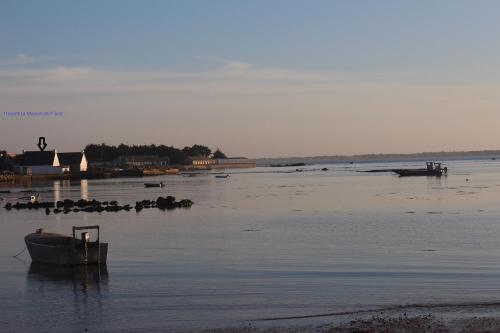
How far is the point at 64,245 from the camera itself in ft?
85.7

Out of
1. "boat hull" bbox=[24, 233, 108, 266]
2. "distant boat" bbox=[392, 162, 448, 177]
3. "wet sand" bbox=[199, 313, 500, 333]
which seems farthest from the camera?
"distant boat" bbox=[392, 162, 448, 177]

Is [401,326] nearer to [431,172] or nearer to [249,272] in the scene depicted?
[249,272]

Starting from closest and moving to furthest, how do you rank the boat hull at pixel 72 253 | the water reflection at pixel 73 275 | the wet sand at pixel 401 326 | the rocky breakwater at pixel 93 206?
1. the wet sand at pixel 401 326
2. the water reflection at pixel 73 275
3. the boat hull at pixel 72 253
4. the rocky breakwater at pixel 93 206

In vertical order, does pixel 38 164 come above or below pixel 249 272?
above

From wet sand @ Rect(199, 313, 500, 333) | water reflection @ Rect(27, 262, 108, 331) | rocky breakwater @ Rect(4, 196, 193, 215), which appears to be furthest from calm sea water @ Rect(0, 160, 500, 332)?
rocky breakwater @ Rect(4, 196, 193, 215)

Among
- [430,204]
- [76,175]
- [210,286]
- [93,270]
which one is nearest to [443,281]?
[210,286]

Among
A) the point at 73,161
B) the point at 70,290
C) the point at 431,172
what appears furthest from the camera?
the point at 73,161

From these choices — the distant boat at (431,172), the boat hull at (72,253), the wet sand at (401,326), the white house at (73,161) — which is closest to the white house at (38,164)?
the white house at (73,161)

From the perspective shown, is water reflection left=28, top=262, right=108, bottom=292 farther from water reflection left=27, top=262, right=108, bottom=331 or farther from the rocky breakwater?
the rocky breakwater

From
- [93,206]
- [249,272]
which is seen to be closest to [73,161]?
[93,206]

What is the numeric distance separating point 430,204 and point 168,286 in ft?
119

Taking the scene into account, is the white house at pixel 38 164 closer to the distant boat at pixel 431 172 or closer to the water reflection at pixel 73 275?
the distant boat at pixel 431 172

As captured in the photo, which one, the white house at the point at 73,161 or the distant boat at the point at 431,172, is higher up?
the white house at the point at 73,161

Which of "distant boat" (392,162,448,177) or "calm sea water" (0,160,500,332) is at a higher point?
"distant boat" (392,162,448,177)
